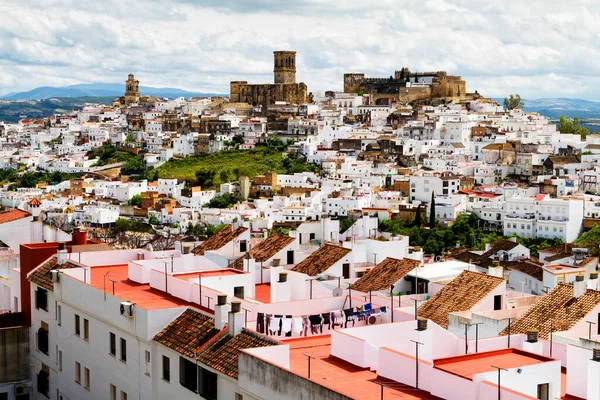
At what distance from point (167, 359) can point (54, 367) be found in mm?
3062

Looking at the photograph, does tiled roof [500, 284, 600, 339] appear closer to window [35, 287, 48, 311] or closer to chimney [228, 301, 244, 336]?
chimney [228, 301, 244, 336]

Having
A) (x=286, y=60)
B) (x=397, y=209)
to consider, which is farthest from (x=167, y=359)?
(x=286, y=60)

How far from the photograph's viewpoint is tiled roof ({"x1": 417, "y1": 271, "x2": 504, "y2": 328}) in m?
11.1

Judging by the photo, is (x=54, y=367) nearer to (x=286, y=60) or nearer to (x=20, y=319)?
(x=20, y=319)

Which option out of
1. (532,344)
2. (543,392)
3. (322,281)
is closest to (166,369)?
(532,344)

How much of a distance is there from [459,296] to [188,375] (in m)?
3.95

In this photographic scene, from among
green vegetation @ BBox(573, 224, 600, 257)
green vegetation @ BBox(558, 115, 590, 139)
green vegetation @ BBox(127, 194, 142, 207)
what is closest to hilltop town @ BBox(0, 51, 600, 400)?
green vegetation @ BBox(127, 194, 142, 207)

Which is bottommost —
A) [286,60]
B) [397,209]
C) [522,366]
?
[397,209]

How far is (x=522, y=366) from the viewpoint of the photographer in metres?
6.82

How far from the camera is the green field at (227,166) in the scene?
167 feet

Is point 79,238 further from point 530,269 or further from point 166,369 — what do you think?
point 530,269

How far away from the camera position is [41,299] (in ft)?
39.7

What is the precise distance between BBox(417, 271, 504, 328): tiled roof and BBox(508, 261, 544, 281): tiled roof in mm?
8582

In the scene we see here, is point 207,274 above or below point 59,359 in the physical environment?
above
